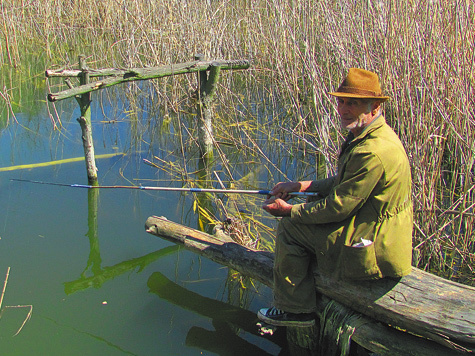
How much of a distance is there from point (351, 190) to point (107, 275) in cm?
220

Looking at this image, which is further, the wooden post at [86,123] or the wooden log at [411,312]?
the wooden post at [86,123]

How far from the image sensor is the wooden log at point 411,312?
7.06ft

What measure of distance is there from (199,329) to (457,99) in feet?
7.26

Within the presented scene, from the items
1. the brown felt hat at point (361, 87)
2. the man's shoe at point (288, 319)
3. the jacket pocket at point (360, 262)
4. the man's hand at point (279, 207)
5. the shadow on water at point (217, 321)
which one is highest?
the brown felt hat at point (361, 87)

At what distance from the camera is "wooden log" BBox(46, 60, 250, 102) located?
4.35 metres

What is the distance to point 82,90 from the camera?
4.44 meters

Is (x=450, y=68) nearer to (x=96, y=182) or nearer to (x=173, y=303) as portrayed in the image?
(x=173, y=303)

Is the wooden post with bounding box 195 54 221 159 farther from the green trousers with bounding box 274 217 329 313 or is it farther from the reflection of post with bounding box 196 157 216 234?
the green trousers with bounding box 274 217 329 313

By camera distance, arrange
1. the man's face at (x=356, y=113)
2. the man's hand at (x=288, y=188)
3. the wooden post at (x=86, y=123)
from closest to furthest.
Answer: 1. the man's face at (x=356, y=113)
2. the man's hand at (x=288, y=188)
3. the wooden post at (x=86, y=123)

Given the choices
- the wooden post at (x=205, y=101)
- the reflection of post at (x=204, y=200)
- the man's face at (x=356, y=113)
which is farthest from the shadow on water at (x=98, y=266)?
the man's face at (x=356, y=113)

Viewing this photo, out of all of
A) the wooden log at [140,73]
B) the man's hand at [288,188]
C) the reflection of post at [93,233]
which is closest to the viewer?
the man's hand at [288,188]

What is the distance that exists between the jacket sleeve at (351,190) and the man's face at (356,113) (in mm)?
160

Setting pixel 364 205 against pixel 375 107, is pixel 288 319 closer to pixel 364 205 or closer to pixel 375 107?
pixel 364 205

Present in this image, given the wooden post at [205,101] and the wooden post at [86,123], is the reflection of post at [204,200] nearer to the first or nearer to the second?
the wooden post at [205,101]
